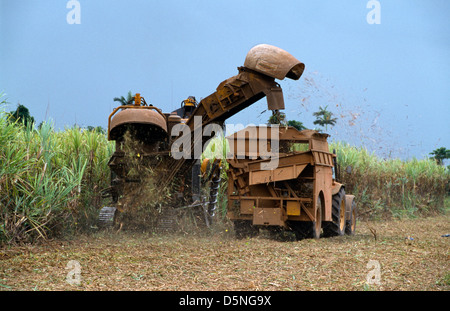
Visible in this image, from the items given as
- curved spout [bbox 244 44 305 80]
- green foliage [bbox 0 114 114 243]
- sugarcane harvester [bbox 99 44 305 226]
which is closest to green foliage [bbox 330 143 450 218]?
sugarcane harvester [bbox 99 44 305 226]

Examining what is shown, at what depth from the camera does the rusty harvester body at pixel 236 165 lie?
1005cm

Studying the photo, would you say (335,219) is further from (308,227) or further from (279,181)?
(279,181)

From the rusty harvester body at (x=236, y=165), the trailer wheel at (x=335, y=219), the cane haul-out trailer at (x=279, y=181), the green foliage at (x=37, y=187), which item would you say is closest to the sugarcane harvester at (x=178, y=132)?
the rusty harvester body at (x=236, y=165)

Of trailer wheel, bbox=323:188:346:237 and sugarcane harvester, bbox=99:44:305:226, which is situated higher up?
sugarcane harvester, bbox=99:44:305:226

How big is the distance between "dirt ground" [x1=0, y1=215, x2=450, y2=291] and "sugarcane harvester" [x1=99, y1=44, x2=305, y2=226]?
167 cm

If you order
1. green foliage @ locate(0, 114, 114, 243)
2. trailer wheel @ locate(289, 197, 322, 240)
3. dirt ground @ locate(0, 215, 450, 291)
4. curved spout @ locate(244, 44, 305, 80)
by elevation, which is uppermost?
curved spout @ locate(244, 44, 305, 80)

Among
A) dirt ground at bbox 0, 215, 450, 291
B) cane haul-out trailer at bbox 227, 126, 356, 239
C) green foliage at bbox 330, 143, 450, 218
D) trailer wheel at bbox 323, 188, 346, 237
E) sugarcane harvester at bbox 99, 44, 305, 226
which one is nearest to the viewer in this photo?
dirt ground at bbox 0, 215, 450, 291

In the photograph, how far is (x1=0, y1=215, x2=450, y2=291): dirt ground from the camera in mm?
5891

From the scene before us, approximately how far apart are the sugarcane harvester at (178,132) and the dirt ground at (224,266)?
5.49 ft

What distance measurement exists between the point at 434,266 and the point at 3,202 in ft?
22.4

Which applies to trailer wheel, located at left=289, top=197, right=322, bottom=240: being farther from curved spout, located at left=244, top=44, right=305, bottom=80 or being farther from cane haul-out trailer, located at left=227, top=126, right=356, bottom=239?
curved spout, located at left=244, top=44, right=305, bottom=80

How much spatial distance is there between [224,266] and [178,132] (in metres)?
5.10
